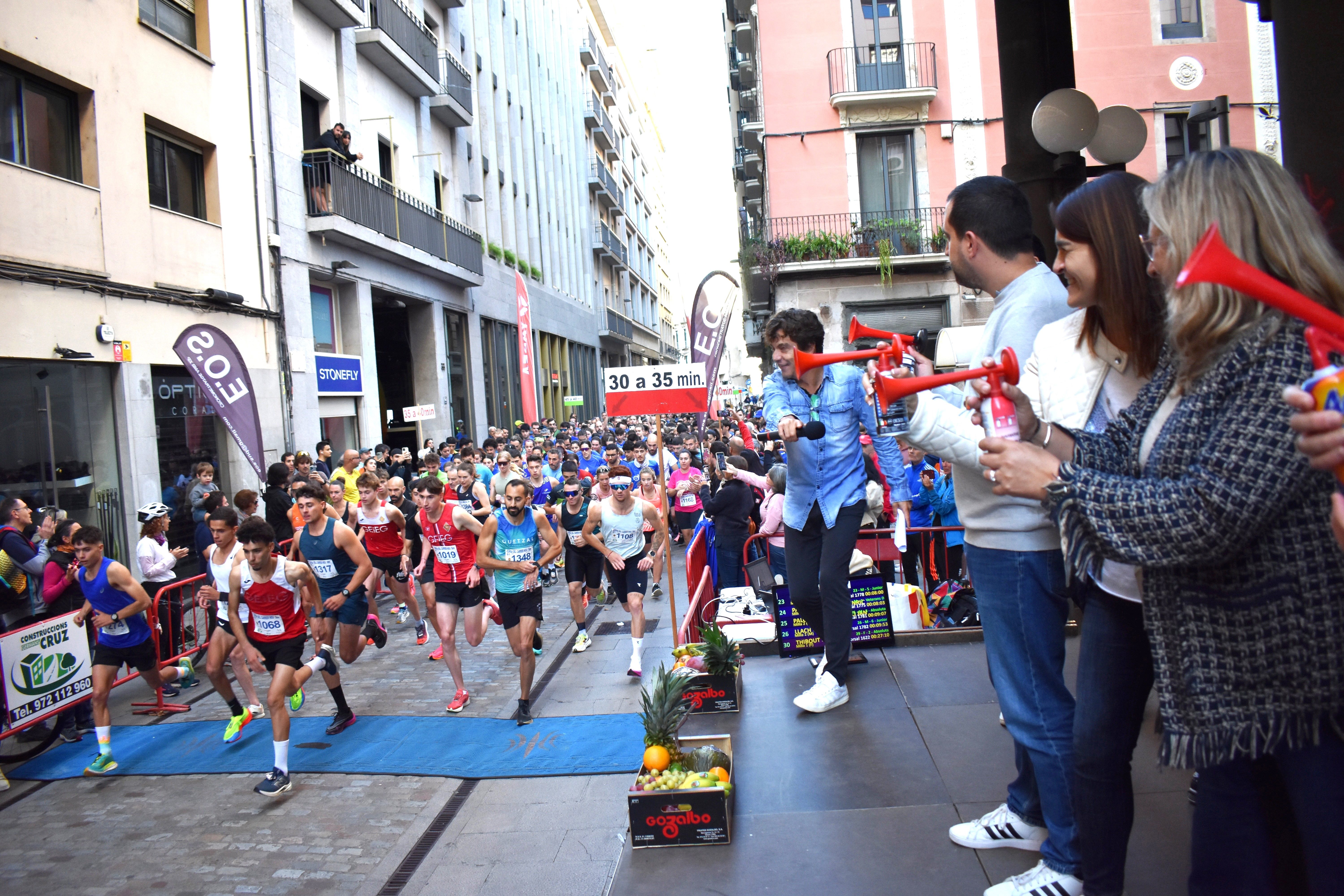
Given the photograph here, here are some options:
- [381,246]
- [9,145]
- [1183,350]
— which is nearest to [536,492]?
[9,145]

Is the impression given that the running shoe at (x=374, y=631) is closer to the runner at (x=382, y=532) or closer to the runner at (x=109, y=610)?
the runner at (x=382, y=532)

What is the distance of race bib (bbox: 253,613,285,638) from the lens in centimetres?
739

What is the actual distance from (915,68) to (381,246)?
50.3ft

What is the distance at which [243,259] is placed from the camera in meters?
17.4

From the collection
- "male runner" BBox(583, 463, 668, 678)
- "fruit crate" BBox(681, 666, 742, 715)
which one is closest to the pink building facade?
"male runner" BBox(583, 463, 668, 678)

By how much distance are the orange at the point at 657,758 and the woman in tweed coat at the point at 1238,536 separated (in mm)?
2900

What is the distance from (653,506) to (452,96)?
22.7 m

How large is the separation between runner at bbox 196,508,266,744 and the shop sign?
11.7 metres

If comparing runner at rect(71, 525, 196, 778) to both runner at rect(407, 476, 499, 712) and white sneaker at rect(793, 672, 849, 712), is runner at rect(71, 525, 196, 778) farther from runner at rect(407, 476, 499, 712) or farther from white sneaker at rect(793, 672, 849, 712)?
white sneaker at rect(793, 672, 849, 712)

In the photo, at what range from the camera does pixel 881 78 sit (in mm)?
26516

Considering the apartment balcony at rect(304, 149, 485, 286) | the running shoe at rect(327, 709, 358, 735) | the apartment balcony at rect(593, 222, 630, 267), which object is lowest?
the running shoe at rect(327, 709, 358, 735)

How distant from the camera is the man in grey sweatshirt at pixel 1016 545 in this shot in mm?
3016

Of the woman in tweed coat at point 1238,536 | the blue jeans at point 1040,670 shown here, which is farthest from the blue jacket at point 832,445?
the woman in tweed coat at point 1238,536

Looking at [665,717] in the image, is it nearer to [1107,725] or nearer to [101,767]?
[1107,725]
